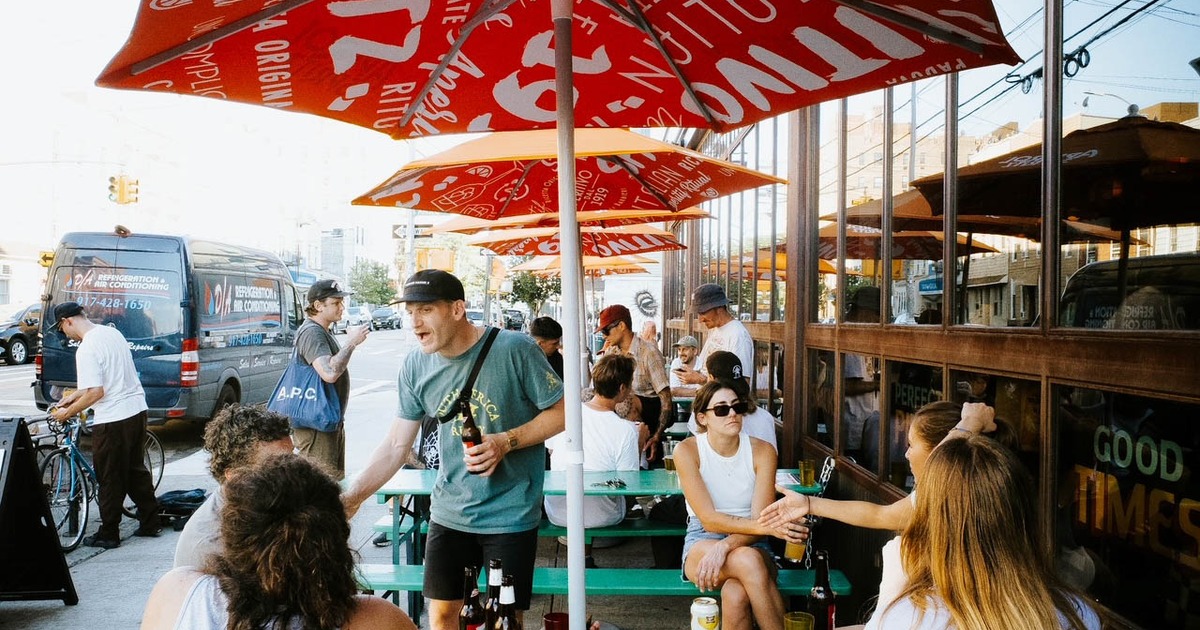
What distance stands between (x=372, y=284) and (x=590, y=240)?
2433 inches

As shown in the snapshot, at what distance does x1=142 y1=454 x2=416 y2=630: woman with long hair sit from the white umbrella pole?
0.70 m

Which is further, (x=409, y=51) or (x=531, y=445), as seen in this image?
(x=531, y=445)

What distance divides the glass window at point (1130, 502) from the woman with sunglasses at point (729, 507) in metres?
1.28

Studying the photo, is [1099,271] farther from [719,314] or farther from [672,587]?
[719,314]

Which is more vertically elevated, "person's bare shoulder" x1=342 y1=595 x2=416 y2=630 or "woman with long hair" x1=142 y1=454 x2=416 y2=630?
"woman with long hair" x1=142 y1=454 x2=416 y2=630

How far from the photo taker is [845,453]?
5.27m

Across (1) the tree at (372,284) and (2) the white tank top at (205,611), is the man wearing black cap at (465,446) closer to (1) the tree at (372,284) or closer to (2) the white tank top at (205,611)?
(2) the white tank top at (205,611)

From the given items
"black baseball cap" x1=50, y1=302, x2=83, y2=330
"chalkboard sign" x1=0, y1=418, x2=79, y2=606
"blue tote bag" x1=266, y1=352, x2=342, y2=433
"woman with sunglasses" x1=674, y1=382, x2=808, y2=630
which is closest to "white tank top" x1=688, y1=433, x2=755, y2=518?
"woman with sunglasses" x1=674, y1=382, x2=808, y2=630

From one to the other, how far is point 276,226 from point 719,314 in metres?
64.8

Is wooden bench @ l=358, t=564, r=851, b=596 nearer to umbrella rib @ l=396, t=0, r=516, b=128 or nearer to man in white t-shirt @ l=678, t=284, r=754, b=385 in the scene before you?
umbrella rib @ l=396, t=0, r=516, b=128

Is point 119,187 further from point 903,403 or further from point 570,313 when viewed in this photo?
point 570,313

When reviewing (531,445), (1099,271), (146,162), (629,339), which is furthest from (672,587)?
(146,162)

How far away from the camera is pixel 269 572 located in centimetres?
187

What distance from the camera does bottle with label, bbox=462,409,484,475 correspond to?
10.4 feet
